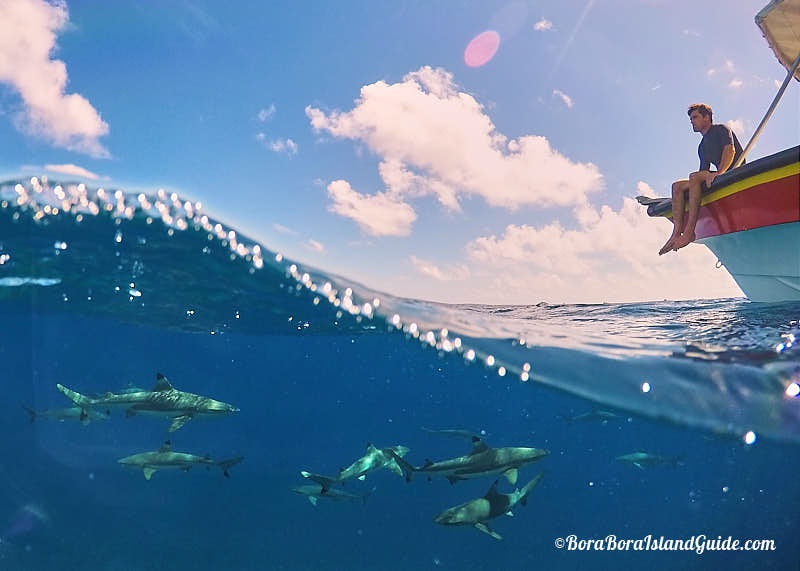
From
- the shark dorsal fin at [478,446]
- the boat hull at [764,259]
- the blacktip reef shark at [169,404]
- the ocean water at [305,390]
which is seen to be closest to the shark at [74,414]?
the blacktip reef shark at [169,404]

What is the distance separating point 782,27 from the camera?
8555 mm

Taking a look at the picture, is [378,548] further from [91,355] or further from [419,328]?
[419,328]

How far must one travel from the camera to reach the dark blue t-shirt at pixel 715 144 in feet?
23.9

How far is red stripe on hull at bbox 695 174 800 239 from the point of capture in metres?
5.64

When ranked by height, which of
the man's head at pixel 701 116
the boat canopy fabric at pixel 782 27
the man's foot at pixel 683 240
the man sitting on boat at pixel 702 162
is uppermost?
the boat canopy fabric at pixel 782 27

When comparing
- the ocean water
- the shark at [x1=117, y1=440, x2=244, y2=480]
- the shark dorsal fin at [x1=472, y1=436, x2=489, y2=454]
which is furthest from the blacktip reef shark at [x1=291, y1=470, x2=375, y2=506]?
the ocean water

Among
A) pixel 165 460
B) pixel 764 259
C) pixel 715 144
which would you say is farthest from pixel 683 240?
pixel 165 460

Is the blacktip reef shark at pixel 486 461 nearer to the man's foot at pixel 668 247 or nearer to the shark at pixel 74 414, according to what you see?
the man's foot at pixel 668 247

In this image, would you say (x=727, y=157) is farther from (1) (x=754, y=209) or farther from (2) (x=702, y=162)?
→ (1) (x=754, y=209)

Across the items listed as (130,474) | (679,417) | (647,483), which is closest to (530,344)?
(679,417)

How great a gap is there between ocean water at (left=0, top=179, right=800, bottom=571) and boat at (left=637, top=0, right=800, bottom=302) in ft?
2.93

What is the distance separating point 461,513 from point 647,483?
69.8 meters

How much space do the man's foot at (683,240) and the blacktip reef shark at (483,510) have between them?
4961 millimetres

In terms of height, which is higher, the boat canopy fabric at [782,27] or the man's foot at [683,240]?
the boat canopy fabric at [782,27]
